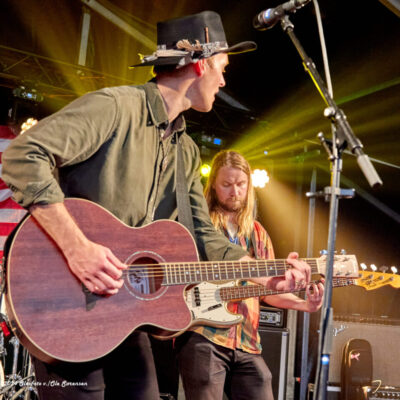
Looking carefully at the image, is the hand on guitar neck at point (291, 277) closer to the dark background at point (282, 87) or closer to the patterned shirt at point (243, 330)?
the patterned shirt at point (243, 330)

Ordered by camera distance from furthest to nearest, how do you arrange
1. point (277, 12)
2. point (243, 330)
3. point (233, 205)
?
point (233, 205), point (243, 330), point (277, 12)

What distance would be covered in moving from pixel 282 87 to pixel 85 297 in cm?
629

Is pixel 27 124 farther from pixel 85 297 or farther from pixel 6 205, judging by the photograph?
pixel 85 297

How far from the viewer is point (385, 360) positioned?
5676mm

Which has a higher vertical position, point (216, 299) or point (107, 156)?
point (107, 156)

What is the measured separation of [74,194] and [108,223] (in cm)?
21

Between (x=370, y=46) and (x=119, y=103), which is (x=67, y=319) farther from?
(x=370, y=46)

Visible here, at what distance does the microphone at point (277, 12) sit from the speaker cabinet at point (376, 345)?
14.2ft

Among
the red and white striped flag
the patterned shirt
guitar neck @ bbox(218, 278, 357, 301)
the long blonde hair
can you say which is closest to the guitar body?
guitar neck @ bbox(218, 278, 357, 301)

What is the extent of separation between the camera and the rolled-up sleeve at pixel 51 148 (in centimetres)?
182

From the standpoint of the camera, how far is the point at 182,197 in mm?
2684

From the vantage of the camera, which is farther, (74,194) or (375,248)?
(375,248)

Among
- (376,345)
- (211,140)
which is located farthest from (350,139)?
(211,140)

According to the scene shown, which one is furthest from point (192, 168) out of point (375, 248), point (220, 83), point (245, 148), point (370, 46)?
point (375, 248)
